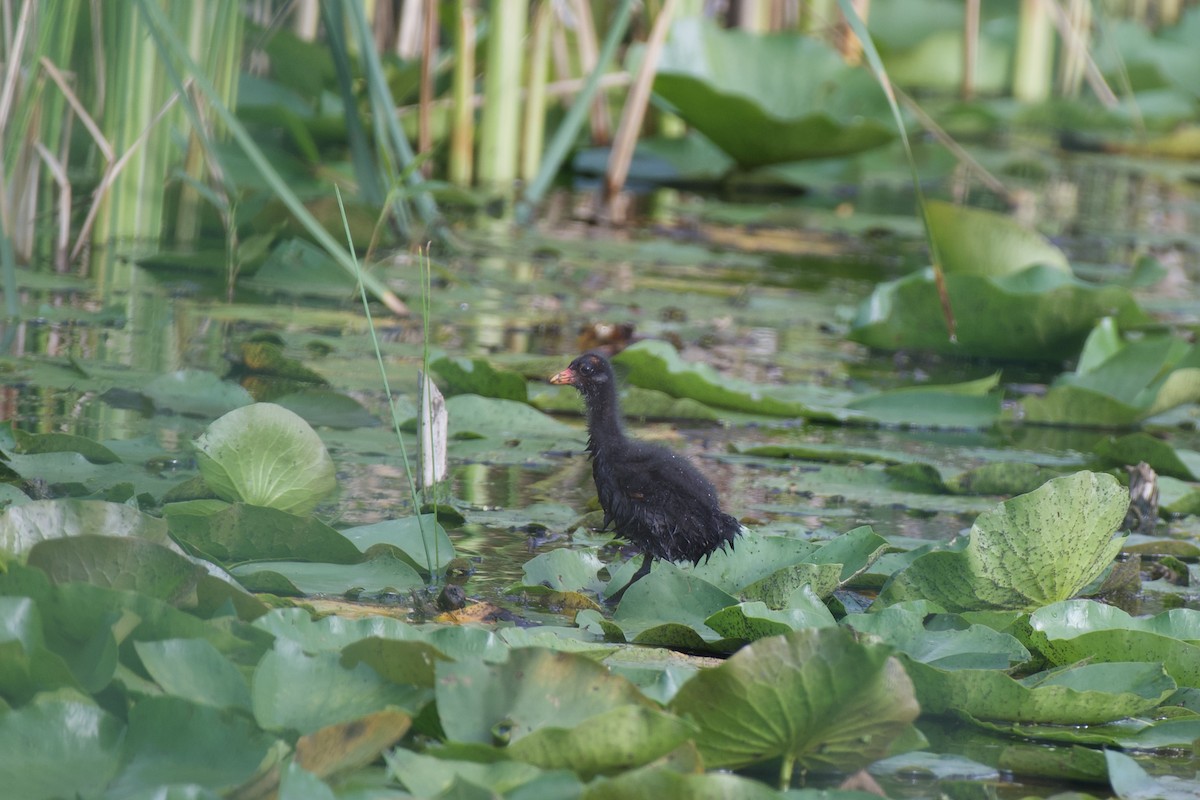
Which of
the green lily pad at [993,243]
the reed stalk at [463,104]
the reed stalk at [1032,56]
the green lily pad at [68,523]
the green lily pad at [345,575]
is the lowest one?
the green lily pad at [345,575]

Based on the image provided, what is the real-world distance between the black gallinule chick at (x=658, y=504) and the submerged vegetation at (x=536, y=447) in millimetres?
96

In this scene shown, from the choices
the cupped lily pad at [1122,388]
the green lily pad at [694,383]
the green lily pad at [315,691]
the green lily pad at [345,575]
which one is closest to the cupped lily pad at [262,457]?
the green lily pad at [345,575]

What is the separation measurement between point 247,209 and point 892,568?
117 inches

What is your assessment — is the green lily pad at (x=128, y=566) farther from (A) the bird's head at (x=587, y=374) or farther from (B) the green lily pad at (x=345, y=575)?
(A) the bird's head at (x=587, y=374)

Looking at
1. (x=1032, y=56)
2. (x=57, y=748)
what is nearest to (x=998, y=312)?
(x=57, y=748)

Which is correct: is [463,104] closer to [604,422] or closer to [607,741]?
[604,422]

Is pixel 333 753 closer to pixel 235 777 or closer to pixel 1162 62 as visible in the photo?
pixel 235 777

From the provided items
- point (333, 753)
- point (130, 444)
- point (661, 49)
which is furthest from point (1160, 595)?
→ point (661, 49)

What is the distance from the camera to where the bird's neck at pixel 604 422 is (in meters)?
2.94

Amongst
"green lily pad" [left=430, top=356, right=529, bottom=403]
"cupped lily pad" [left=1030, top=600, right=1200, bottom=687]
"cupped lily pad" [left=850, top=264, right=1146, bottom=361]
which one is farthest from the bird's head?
"cupped lily pad" [left=850, top=264, right=1146, bottom=361]

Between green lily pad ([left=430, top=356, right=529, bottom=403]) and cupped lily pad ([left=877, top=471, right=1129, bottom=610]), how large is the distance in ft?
4.51

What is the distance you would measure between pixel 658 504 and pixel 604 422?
0.31m

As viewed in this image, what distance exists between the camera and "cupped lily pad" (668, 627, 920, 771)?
1765mm

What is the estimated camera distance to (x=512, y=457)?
11.1 ft
